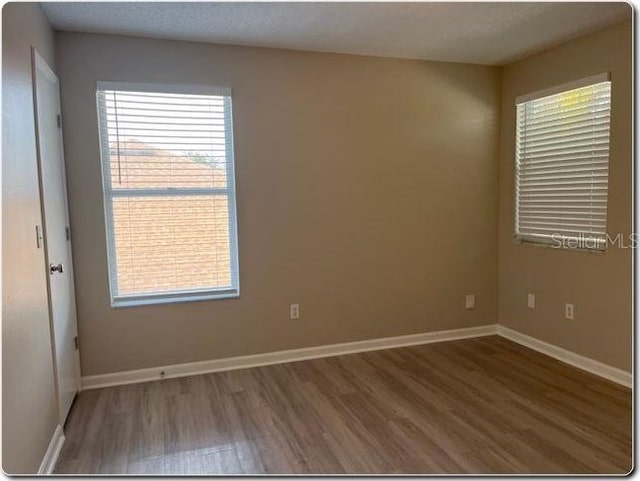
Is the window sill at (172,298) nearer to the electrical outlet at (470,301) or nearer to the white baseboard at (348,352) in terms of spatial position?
the white baseboard at (348,352)

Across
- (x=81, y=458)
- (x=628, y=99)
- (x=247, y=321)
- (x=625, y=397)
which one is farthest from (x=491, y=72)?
(x=81, y=458)

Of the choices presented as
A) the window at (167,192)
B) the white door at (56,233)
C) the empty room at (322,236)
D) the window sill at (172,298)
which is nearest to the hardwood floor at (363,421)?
the empty room at (322,236)

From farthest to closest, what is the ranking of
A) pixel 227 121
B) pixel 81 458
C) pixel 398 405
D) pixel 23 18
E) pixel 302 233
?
pixel 302 233, pixel 227 121, pixel 398 405, pixel 81 458, pixel 23 18

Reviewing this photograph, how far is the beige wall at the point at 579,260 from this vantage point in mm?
2863

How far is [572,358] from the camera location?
3.32 meters

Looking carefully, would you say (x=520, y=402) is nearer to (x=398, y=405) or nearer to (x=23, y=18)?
(x=398, y=405)

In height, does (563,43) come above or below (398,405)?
above

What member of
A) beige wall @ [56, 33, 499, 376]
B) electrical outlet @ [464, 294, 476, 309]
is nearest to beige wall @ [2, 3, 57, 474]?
beige wall @ [56, 33, 499, 376]

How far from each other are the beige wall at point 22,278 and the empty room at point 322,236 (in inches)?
0.8

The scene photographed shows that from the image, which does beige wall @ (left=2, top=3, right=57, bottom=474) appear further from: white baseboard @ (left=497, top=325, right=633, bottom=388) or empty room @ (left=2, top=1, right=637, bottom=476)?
white baseboard @ (left=497, top=325, right=633, bottom=388)

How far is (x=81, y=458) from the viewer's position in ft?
7.22

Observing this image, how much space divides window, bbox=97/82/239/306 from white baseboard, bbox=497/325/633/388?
96.1 inches

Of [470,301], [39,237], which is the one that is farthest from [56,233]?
[470,301]

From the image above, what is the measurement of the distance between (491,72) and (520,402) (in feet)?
8.84
